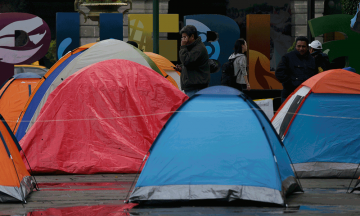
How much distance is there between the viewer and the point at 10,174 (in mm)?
5910

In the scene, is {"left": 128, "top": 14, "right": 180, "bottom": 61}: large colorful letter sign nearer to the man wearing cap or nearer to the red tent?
the man wearing cap

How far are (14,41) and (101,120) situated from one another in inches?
235

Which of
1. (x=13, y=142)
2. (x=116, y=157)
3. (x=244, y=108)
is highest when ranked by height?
(x=244, y=108)

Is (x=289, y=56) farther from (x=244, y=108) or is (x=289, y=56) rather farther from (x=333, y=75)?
(x=244, y=108)

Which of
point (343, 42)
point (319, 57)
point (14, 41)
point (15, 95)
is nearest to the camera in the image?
point (319, 57)

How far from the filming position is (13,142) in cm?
657

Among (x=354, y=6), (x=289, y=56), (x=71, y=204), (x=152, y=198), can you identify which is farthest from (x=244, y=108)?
(x=354, y=6)

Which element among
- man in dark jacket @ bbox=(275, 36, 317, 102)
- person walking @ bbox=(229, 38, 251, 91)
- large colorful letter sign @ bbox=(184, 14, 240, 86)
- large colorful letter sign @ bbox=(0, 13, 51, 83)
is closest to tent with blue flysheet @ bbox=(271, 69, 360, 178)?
man in dark jacket @ bbox=(275, 36, 317, 102)

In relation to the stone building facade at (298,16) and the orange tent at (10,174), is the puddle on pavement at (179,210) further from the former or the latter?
the stone building facade at (298,16)

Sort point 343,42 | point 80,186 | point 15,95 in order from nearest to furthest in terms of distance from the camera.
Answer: point 80,186, point 15,95, point 343,42

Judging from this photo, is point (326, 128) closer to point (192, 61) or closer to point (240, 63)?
point (192, 61)

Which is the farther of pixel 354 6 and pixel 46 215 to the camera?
pixel 354 6

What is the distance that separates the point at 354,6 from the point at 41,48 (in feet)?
33.0

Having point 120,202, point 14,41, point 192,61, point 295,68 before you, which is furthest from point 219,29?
point 120,202
